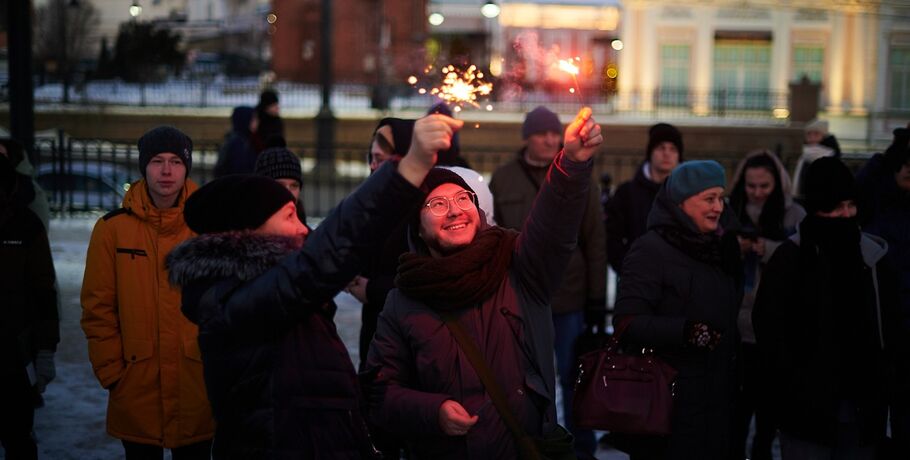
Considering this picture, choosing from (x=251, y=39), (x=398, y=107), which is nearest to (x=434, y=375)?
(x=398, y=107)

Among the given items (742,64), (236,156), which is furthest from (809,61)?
(236,156)

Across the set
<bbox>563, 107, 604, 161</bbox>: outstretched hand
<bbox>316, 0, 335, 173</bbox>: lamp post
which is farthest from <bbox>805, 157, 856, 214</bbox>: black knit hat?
<bbox>316, 0, 335, 173</bbox>: lamp post

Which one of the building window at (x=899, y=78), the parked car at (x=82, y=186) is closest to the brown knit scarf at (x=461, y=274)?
the parked car at (x=82, y=186)

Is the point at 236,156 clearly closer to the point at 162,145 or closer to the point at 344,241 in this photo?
the point at 162,145

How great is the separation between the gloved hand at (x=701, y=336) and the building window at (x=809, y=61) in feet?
112

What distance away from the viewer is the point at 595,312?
699 centimetres

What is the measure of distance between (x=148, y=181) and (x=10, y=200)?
119 centimetres

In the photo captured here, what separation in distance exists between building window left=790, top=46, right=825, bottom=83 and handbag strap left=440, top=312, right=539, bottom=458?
1398 inches

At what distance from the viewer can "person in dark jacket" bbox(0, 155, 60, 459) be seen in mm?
5438

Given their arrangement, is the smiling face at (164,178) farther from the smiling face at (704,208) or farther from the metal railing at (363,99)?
the metal railing at (363,99)

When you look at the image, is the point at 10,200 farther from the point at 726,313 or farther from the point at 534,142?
the point at 726,313

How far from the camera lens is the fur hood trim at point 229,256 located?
3.18 m

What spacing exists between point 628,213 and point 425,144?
459 centimetres

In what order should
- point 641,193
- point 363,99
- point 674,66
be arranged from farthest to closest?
point 674,66, point 363,99, point 641,193
